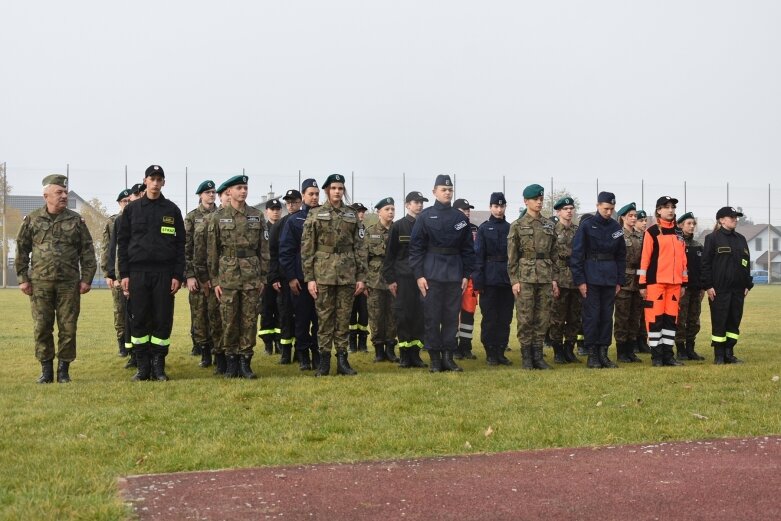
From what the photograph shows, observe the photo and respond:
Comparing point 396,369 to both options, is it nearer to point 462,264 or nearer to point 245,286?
point 462,264

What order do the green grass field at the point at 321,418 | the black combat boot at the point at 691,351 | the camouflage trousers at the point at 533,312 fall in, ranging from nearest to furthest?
the green grass field at the point at 321,418 < the camouflage trousers at the point at 533,312 < the black combat boot at the point at 691,351

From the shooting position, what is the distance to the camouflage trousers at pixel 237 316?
356 inches

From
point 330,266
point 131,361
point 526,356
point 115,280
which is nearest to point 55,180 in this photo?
point 115,280

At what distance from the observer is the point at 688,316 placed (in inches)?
449

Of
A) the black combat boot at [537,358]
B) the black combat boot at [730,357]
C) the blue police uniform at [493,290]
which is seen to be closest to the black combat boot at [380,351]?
the blue police uniform at [493,290]

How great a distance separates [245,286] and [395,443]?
12.1ft

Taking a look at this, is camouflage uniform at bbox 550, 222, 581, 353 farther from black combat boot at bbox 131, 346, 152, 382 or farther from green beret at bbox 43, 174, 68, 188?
green beret at bbox 43, 174, 68, 188

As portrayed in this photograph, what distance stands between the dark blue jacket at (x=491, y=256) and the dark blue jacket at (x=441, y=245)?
105 centimetres

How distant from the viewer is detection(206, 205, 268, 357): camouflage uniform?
9.04 metres

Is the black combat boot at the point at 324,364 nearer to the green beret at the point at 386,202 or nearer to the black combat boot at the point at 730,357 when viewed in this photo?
the green beret at the point at 386,202

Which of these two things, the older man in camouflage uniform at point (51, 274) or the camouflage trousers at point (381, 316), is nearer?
the older man in camouflage uniform at point (51, 274)

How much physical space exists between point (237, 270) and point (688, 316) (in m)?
6.11

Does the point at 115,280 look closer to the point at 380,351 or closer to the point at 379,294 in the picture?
the point at 379,294

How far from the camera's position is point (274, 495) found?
184 inches
